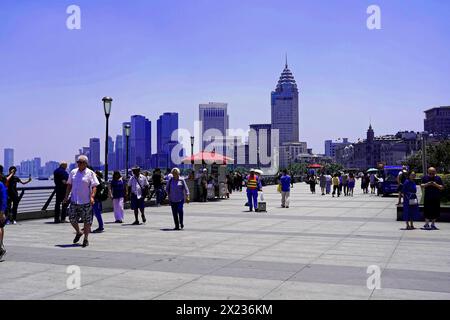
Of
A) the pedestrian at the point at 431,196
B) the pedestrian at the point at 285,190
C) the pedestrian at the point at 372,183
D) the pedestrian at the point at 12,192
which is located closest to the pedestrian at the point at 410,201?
the pedestrian at the point at 431,196

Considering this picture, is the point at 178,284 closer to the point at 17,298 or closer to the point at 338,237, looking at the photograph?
the point at 17,298

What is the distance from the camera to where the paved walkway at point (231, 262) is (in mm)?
6449

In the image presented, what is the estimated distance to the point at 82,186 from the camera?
10430 millimetres

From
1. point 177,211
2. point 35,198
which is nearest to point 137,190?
point 177,211

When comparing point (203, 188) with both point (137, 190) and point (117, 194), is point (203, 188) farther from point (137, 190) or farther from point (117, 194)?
point (137, 190)

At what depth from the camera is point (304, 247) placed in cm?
1037

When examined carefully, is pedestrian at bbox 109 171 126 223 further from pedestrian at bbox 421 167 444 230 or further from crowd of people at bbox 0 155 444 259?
pedestrian at bbox 421 167 444 230

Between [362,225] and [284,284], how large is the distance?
8510 mm

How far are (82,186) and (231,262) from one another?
3.80 metres

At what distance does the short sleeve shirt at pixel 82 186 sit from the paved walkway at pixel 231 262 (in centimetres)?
102

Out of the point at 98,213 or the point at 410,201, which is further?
the point at 410,201

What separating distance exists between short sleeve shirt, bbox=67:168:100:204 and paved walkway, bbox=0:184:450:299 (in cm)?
102

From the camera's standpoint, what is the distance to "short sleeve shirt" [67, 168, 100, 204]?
10.4 metres

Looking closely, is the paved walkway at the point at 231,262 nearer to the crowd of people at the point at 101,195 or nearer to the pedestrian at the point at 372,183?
the crowd of people at the point at 101,195
